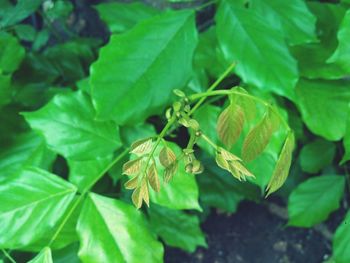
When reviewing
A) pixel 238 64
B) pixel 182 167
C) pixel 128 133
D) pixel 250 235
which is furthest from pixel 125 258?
pixel 250 235

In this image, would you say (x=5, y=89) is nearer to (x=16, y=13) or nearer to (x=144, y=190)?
(x=16, y=13)

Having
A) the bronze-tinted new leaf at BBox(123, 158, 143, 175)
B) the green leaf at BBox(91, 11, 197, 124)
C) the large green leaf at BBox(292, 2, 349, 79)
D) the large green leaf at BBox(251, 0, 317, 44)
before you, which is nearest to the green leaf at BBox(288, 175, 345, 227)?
the large green leaf at BBox(292, 2, 349, 79)

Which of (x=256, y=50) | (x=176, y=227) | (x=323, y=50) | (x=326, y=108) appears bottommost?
(x=176, y=227)

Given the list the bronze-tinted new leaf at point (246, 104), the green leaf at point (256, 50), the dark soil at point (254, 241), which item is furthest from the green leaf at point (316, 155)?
the bronze-tinted new leaf at point (246, 104)

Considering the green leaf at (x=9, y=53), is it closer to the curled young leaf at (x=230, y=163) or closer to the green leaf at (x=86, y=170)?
the green leaf at (x=86, y=170)

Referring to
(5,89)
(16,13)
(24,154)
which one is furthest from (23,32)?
(24,154)

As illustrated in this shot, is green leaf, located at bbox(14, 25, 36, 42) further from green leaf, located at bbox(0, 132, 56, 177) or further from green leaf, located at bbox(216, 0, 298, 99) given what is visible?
green leaf, located at bbox(216, 0, 298, 99)
